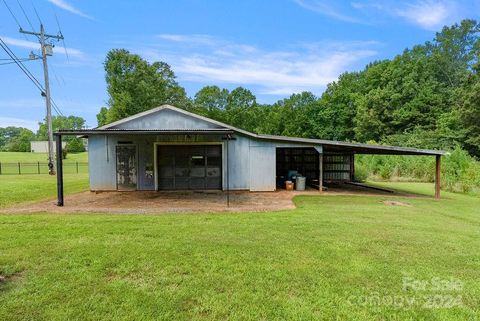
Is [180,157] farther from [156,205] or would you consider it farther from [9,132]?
[9,132]

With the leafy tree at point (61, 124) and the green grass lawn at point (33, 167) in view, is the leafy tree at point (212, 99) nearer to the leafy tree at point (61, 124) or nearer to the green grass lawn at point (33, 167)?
the green grass lawn at point (33, 167)

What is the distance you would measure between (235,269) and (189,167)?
946 centimetres

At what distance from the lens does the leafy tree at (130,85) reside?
1383 inches

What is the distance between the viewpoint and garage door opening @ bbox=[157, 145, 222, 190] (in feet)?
42.7

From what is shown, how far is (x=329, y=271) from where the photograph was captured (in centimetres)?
398

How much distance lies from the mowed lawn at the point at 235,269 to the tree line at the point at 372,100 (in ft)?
84.0

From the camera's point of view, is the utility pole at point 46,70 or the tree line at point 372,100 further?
the tree line at point 372,100

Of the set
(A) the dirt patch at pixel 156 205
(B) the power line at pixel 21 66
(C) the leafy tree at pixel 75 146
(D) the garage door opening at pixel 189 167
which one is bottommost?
(A) the dirt patch at pixel 156 205

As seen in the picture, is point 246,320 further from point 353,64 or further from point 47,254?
point 353,64

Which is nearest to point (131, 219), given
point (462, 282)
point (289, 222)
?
point (289, 222)

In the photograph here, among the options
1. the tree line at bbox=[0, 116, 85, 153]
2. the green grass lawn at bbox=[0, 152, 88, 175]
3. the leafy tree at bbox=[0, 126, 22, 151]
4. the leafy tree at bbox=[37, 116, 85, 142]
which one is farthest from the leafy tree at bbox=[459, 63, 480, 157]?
the leafy tree at bbox=[0, 126, 22, 151]

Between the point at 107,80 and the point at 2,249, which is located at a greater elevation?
the point at 107,80

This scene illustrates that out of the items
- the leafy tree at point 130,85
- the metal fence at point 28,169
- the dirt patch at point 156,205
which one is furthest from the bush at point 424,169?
the leafy tree at point 130,85

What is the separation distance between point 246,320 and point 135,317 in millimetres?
1065
